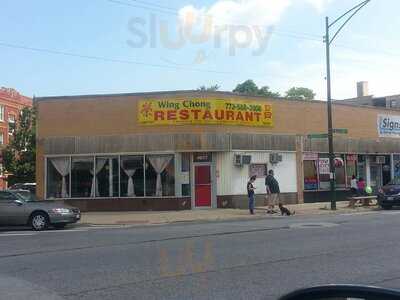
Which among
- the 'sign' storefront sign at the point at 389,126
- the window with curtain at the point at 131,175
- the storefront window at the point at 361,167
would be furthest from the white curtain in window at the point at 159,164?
the 'sign' storefront sign at the point at 389,126

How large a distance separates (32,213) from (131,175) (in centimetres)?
707

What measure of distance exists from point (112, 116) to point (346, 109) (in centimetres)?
1291

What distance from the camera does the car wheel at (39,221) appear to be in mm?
19375

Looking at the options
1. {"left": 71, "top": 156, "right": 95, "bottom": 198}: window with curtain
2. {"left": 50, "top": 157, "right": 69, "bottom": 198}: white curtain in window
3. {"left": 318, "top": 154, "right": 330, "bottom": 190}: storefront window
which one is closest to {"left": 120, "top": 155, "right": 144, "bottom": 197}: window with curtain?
{"left": 71, "top": 156, "right": 95, "bottom": 198}: window with curtain

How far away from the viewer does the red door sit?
25.9m

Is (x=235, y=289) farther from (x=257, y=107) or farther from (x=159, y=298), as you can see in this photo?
(x=257, y=107)

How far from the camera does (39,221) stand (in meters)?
19.4

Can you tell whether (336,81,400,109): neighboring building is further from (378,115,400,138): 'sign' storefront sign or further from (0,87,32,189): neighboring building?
(0,87,32,189): neighboring building

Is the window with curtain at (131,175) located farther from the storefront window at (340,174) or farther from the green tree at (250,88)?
the green tree at (250,88)

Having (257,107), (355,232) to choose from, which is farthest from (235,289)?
(257,107)

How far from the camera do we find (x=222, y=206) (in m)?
25.9

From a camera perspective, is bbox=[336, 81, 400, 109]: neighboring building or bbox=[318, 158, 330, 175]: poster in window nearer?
bbox=[318, 158, 330, 175]: poster in window

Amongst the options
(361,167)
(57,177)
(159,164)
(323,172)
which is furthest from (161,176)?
(361,167)

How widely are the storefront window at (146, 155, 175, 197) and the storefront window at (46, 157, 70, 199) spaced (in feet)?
12.5
